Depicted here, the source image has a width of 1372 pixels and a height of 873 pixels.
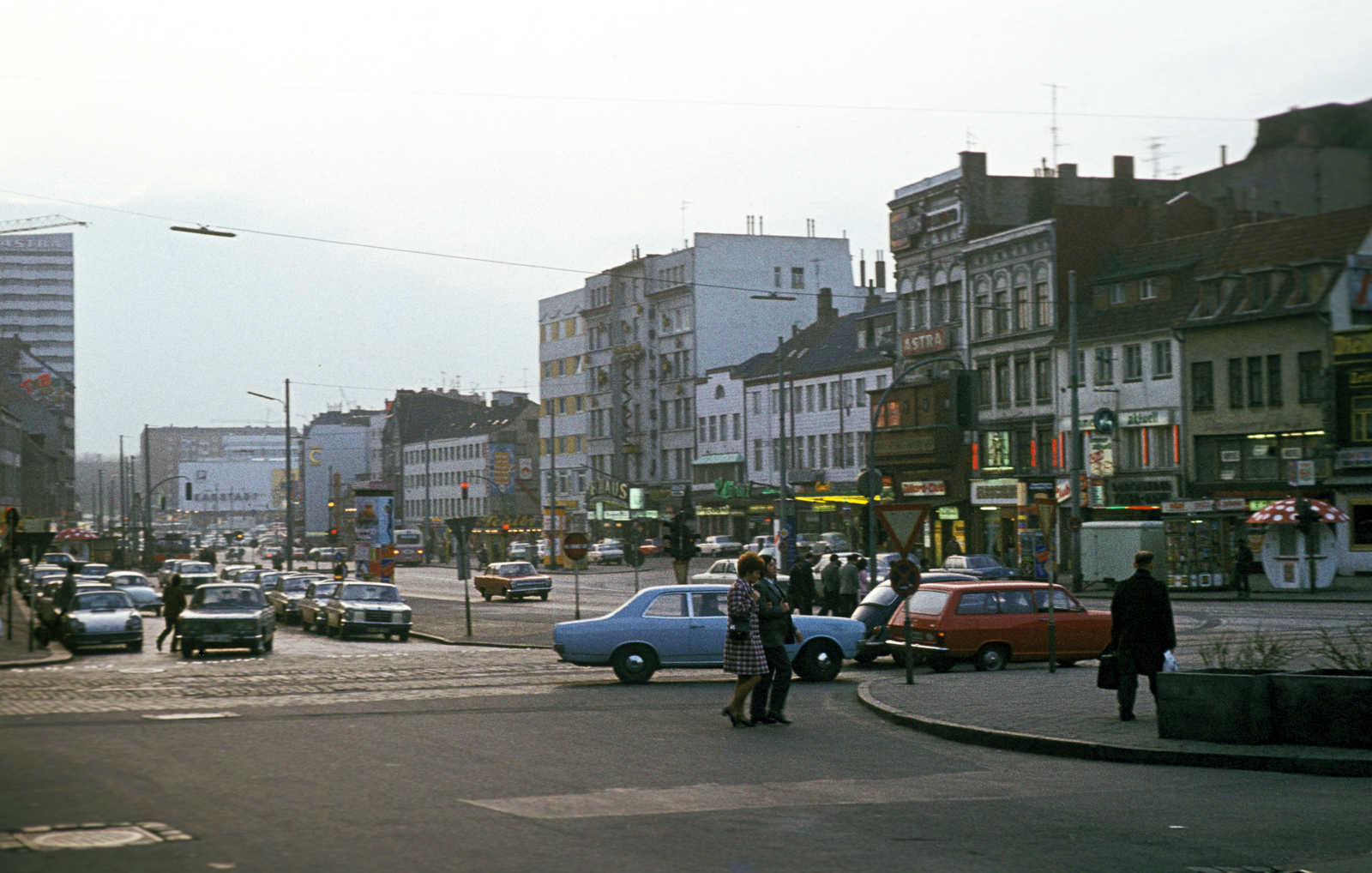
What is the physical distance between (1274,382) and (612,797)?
45908 mm

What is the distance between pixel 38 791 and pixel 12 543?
26.3 meters

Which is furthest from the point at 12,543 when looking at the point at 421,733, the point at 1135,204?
the point at 1135,204

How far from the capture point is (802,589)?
3372cm

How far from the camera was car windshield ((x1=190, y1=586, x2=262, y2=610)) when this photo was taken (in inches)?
1278

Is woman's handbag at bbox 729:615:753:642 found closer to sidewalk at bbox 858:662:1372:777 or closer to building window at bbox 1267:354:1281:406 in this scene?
sidewalk at bbox 858:662:1372:777

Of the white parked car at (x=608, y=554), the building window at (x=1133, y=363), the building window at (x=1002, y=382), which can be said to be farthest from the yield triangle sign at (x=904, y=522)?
the white parked car at (x=608, y=554)

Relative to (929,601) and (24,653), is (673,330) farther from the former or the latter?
(929,601)

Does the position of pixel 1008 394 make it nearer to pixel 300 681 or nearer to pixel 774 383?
pixel 774 383

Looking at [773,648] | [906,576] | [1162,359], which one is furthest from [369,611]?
[1162,359]

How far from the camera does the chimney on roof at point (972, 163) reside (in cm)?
7225

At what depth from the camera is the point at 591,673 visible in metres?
24.6

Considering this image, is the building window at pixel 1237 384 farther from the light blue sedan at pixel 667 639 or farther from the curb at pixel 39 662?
the curb at pixel 39 662

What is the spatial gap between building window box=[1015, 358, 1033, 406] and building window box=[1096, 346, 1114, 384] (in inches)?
186

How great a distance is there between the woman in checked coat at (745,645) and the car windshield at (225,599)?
1909 cm
